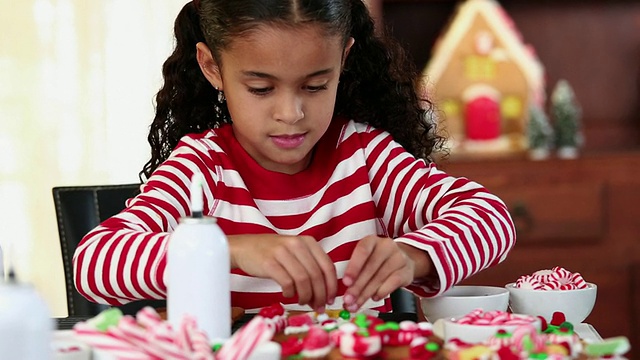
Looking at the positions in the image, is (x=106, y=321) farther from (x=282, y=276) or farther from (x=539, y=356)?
(x=539, y=356)

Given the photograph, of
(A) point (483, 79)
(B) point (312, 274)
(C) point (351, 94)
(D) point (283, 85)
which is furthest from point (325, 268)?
(A) point (483, 79)

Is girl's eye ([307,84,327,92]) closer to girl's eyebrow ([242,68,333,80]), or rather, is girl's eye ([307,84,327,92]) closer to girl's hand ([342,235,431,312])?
girl's eyebrow ([242,68,333,80])

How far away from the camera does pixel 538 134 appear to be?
3248 millimetres

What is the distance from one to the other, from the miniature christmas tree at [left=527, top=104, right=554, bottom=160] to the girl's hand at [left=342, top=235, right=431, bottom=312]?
2.10m

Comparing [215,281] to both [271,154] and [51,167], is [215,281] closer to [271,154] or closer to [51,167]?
[271,154]

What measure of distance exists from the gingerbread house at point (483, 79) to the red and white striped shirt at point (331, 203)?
164 cm

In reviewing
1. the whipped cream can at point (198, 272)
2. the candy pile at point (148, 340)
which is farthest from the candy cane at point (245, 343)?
the whipped cream can at point (198, 272)

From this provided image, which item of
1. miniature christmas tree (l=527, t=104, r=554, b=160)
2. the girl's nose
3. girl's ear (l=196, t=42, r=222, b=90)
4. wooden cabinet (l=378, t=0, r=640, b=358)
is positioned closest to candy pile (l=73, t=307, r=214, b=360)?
the girl's nose

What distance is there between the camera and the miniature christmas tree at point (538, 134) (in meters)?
3.24

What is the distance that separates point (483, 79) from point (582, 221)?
1.85 ft

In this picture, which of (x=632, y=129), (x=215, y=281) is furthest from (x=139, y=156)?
(x=215, y=281)

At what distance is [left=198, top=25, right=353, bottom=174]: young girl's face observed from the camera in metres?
1.44

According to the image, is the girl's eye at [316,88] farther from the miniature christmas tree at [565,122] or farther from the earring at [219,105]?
the miniature christmas tree at [565,122]

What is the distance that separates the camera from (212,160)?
1.62 metres
